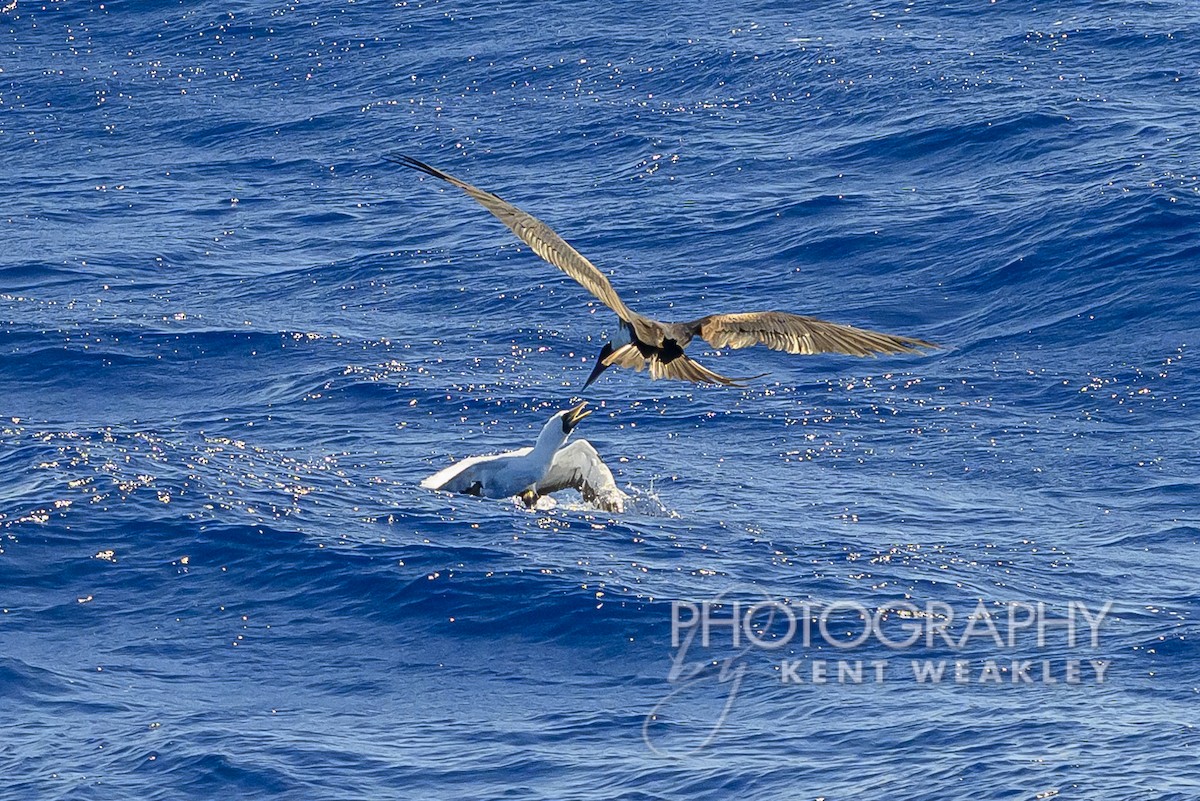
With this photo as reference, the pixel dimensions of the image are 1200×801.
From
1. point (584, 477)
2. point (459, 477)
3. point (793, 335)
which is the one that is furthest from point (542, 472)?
point (793, 335)

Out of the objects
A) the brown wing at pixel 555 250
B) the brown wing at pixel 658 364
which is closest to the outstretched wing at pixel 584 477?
the brown wing at pixel 658 364

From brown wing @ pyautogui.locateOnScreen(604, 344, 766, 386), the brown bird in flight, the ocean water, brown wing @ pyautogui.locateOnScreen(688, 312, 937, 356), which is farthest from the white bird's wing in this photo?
brown wing @ pyautogui.locateOnScreen(688, 312, 937, 356)

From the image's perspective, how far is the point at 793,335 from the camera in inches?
553

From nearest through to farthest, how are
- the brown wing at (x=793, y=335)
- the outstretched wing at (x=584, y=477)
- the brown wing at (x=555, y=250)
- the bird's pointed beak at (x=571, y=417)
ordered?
the brown wing at (x=793, y=335), the brown wing at (x=555, y=250), the outstretched wing at (x=584, y=477), the bird's pointed beak at (x=571, y=417)

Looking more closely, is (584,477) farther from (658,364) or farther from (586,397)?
(658,364)

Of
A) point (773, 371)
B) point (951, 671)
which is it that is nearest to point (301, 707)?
point (951, 671)

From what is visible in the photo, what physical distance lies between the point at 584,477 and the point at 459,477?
3.70 feet

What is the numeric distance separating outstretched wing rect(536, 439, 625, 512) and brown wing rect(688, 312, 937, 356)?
3640mm

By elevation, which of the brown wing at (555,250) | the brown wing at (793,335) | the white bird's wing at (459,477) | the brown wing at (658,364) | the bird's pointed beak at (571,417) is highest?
the brown wing at (555,250)

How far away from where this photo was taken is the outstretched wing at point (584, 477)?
17797mm

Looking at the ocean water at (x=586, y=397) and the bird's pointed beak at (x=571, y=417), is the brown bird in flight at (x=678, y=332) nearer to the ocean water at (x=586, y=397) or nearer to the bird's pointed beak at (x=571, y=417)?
the ocean water at (x=586, y=397)

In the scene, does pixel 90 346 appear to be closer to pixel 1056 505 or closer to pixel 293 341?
pixel 293 341

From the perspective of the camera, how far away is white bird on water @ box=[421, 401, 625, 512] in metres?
17.9

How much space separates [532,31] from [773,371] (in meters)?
12.1
